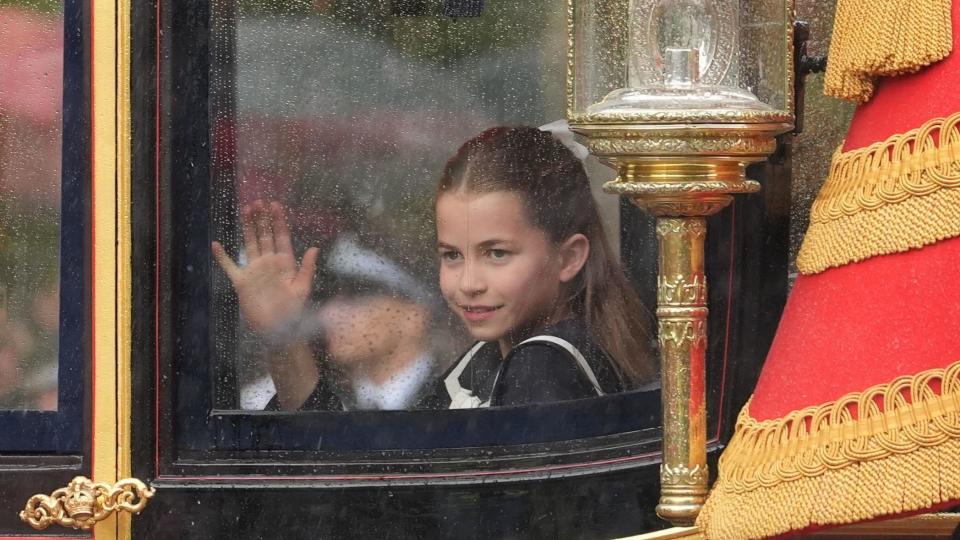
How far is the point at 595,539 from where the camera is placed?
1.79 metres

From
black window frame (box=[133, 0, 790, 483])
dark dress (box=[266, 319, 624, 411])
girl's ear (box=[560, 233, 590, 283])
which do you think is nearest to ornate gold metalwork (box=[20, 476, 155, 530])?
black window frame (box=[133, 0, 790, 483])

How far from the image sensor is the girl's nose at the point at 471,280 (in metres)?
1.78

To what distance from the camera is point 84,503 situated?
1.71 metres

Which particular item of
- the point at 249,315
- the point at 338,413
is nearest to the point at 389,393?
the point at 338,413

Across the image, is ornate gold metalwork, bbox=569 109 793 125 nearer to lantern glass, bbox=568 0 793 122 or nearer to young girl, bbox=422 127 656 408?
lantern glass, bbox=568 0 793 122

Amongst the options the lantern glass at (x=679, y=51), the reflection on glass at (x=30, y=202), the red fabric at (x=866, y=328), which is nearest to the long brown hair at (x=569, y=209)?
the lantern glass at (x=679, y=51)

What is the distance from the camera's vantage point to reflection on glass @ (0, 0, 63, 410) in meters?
1.73

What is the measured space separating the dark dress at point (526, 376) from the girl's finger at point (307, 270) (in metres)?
0.10

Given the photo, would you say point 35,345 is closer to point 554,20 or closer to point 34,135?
point 34,135

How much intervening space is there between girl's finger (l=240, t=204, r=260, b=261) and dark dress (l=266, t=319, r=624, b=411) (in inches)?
5.8

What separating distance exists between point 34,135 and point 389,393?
1.46 feet

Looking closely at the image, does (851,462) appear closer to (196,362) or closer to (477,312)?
(477,312)

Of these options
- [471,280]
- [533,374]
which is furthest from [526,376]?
[471,280]

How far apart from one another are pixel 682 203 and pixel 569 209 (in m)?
0.22
